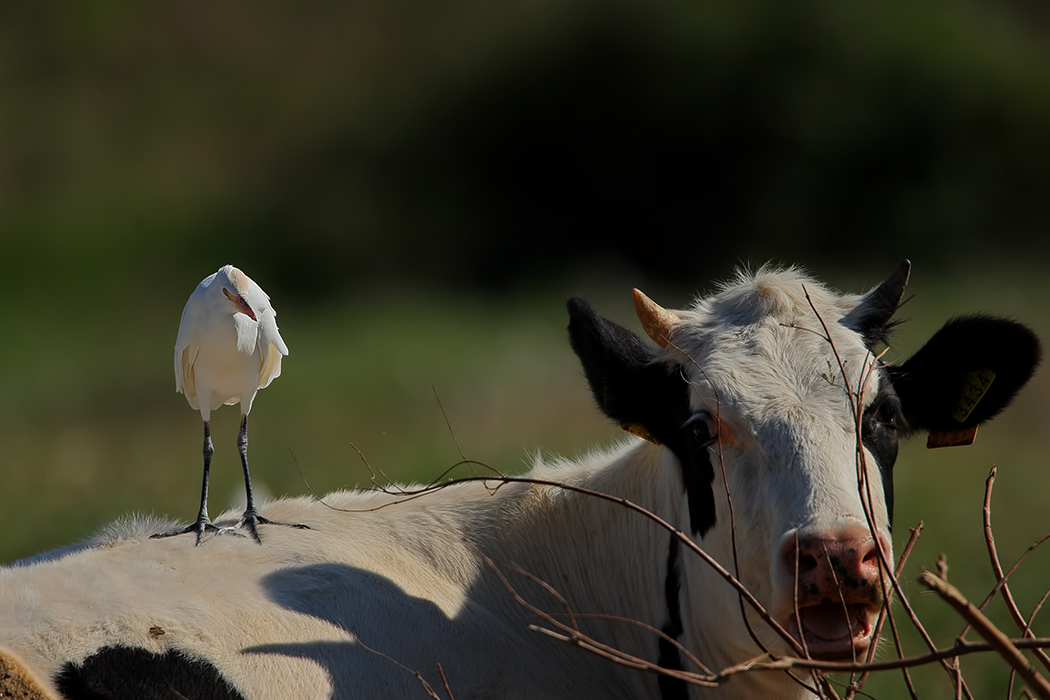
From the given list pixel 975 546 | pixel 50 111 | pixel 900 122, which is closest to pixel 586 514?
pixel 975 546

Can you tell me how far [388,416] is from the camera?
1329 cm

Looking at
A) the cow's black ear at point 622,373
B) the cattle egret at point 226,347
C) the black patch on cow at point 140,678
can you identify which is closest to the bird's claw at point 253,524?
the cattle egret at point 226,347

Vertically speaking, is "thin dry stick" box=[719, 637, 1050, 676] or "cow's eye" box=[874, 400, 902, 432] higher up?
"cow's eye" box=[874, 400, 902, 432]

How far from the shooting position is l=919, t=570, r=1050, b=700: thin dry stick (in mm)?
2074

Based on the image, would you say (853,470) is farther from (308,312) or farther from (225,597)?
(308,312)

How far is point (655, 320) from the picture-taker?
3.95 m

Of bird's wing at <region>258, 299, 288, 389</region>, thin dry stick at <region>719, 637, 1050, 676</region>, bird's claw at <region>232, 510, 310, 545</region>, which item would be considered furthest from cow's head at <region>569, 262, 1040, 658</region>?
bird's claw at <region>232, 510, 310, 545</region>

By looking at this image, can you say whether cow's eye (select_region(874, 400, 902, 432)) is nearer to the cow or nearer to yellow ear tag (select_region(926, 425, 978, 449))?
the cow

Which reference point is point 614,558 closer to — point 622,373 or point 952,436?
point 622,373

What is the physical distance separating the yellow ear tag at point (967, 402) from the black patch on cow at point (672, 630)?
3.07 feet

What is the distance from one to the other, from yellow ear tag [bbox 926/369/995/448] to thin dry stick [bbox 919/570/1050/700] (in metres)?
1.65

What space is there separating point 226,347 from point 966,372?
2426mm

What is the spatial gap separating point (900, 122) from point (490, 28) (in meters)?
19.3

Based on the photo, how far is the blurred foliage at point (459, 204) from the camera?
12.1 meters
